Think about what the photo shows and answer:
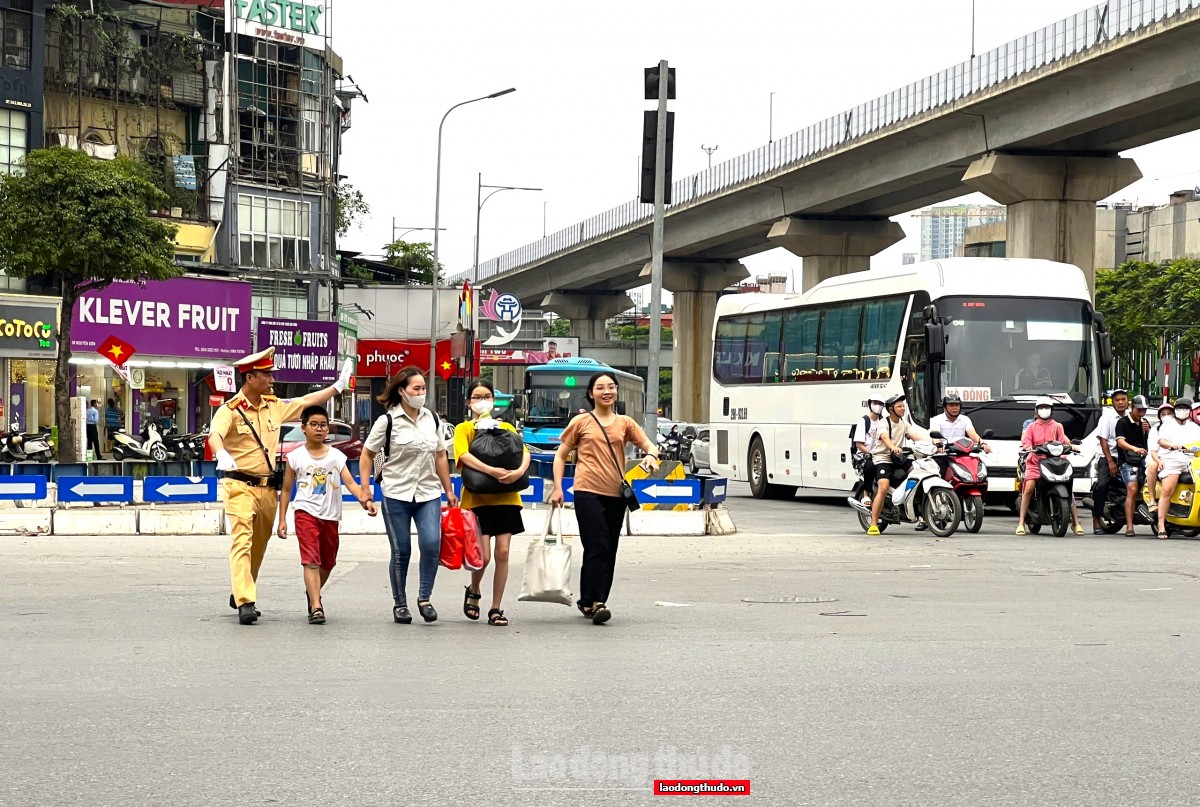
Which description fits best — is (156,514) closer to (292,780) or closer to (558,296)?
(292,780)

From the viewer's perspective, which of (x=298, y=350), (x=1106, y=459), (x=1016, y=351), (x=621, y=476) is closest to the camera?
(x=621, y=476)

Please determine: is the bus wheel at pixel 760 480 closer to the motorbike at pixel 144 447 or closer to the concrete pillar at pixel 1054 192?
the concrete pillar at pixel 1054 192

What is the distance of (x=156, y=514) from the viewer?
19.6 m

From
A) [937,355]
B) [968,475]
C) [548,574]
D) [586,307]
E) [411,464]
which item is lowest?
[548,574]

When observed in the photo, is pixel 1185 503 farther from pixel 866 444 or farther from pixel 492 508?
pixel 492 508

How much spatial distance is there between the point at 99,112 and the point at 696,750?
43361 mm

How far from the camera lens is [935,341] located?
2302 centimetres

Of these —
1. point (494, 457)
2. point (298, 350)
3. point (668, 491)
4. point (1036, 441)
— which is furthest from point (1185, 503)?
point (298, 350)

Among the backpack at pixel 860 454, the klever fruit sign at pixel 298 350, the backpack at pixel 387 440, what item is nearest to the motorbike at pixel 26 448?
the klever fruit sign at pixel 298 350

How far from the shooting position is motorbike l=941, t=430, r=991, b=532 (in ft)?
65.9

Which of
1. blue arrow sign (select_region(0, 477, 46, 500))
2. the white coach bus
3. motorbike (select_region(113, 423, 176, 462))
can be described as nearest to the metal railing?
the white coach bus

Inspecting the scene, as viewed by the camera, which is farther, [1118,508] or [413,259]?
[413,259]

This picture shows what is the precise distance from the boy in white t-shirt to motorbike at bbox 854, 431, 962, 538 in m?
10.4

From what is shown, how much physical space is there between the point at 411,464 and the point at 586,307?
8454 centimetres
